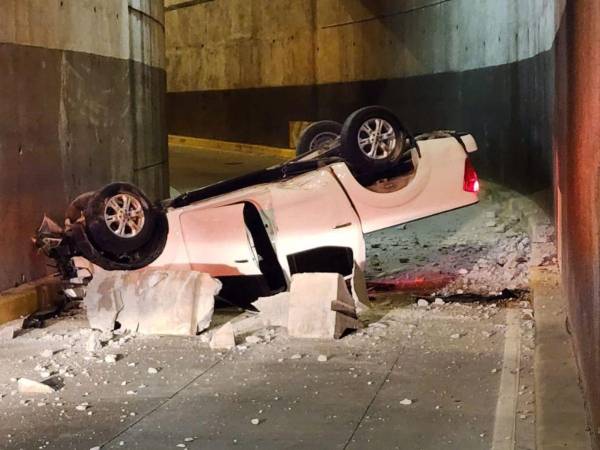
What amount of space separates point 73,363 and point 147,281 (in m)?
1.16

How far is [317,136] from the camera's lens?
385 inches

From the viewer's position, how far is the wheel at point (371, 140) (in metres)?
8.02

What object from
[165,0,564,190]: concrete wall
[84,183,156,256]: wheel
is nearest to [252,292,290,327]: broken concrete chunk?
[84,183,156,256]: wheel

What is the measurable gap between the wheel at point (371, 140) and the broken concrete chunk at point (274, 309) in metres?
1.50

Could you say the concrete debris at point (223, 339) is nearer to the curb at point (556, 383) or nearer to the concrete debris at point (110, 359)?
the concrete debris at point (110, 359)

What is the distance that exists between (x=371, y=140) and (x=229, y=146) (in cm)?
1647

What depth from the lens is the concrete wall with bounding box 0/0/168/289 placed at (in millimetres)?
8094

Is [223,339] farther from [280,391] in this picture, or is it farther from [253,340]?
[280,391]

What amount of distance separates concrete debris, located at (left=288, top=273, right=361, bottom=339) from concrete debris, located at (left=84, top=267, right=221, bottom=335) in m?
0.72

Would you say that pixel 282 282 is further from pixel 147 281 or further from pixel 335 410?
pixel 335 410

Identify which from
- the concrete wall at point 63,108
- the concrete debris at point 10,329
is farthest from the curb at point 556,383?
the concrete wall at point 63,108

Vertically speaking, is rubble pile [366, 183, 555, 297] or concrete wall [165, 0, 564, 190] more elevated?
concrete wall [165, 0, 564, 190]

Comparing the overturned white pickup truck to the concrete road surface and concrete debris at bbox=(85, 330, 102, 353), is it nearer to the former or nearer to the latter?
the concrete road surface

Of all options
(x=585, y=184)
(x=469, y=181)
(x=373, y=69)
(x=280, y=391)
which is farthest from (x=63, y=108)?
(x=373, y=69)
